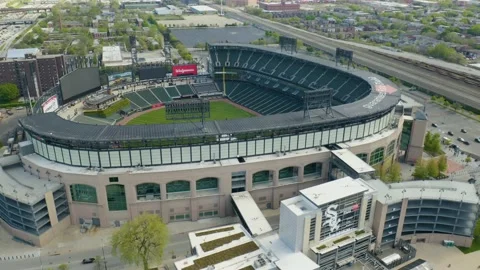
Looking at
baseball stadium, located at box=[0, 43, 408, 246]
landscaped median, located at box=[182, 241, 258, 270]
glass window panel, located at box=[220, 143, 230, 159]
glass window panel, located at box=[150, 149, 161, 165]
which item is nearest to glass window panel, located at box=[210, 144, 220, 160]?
baseball stadium, located at box=[0, 43, 408, 246]

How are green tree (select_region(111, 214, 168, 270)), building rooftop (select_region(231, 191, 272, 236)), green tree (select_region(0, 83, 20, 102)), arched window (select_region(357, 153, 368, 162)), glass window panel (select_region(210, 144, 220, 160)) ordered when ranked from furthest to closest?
green tree (select_region(0, 83, 20, 102))
arched window (select_region(357, 153, 368, 162))
glass window panel (select_region(210, 144, 220, 160))
building rooftop (select_region(231, 191, 272, 236))
green tree (select_region(111, 214, 168, 270))

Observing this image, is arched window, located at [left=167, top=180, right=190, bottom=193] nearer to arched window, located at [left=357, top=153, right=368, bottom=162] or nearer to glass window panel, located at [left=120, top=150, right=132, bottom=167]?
glass window panel, located at [left=120, top=150, right=132, bottom=167]

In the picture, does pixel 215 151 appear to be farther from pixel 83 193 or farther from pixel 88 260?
pixel 88 260

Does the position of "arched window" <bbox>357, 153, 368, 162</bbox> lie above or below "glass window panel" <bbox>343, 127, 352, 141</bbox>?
below

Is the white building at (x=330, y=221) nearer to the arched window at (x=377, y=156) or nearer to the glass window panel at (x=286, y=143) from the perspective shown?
the glass window panel at (x=286, y=143)

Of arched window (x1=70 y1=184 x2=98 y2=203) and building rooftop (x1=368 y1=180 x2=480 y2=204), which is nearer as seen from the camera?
building rooftop (x1=368 y1=180 x2=480 y2=204)

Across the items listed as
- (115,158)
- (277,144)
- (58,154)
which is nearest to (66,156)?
(58,154)

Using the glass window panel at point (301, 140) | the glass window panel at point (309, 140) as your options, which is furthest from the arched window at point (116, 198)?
the glass window panel at point (309, 140)

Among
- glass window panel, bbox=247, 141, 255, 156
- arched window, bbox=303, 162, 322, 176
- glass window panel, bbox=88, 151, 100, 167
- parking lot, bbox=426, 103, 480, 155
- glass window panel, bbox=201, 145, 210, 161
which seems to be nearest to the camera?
glass window panel, bbox=88, 151, 100, 167
